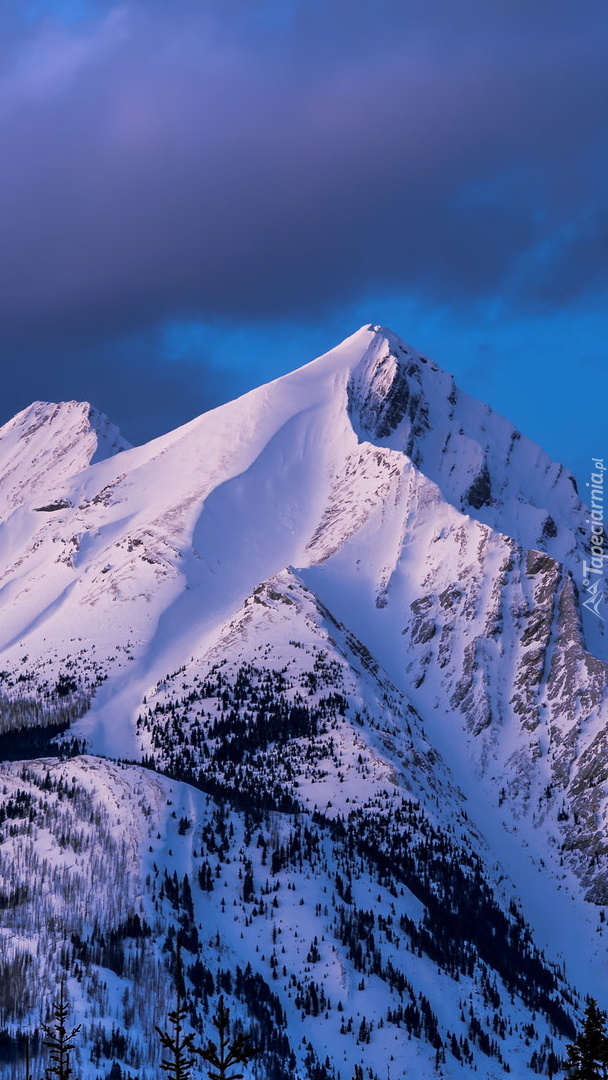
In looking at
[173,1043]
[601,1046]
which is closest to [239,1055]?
[173,1043]

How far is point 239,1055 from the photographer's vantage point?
94625 mm

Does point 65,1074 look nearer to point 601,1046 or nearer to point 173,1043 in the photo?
point 173,1043

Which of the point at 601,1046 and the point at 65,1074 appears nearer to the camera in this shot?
the point at 65,1074

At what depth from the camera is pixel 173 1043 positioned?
10362cm

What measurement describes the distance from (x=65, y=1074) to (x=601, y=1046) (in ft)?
116

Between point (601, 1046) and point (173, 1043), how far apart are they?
28716 millimetres

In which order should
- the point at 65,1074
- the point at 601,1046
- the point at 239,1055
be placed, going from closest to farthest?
the point at 239,1055 → the point at 65,1074 → the point at 601,1046

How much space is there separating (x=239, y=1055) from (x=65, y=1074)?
13.4 m

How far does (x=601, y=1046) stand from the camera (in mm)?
110875

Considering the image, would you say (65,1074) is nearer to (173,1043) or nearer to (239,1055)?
(173,1043)

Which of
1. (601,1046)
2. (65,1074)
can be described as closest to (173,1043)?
(65,1074)

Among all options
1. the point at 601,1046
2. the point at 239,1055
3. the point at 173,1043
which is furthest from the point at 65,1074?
the point at 601,1046

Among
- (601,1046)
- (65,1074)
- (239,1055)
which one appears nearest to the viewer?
(239,1055)

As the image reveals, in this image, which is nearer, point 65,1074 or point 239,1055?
point 239,1055
